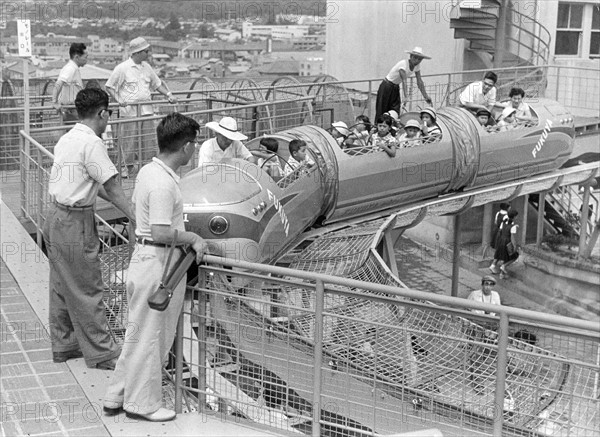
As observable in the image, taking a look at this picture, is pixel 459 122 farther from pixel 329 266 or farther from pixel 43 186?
pixel 43 186

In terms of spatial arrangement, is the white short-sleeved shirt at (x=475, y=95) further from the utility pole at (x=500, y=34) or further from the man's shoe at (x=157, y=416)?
the man's shoe at (x=157, y=416)

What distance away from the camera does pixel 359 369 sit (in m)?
6.84

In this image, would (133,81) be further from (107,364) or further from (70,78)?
(107,364)

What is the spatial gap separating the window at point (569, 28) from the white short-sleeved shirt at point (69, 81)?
14.8 metres

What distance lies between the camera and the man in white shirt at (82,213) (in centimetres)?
590

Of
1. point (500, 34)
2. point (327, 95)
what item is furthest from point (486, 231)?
point (327, 95)

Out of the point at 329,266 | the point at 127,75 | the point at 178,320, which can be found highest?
the point at 127,75

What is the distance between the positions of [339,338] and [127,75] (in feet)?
20.8

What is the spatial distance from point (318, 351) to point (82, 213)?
6.24 feet

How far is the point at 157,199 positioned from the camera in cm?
524

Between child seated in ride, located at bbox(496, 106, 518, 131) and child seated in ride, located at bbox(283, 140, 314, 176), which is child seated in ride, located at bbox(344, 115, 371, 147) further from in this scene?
child seated in ride, located at bbox(496, 106, 518, 131)

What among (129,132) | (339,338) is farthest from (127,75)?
(339,338)

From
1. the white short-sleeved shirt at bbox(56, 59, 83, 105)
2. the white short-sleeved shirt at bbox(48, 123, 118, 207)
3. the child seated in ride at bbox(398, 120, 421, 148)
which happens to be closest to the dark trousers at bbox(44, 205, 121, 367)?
the white short-sleeved shirt at bbox(48, 123, 118, 207)

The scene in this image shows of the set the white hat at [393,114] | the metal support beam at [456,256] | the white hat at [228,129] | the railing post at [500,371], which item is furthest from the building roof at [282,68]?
the railing post at [500,371]
